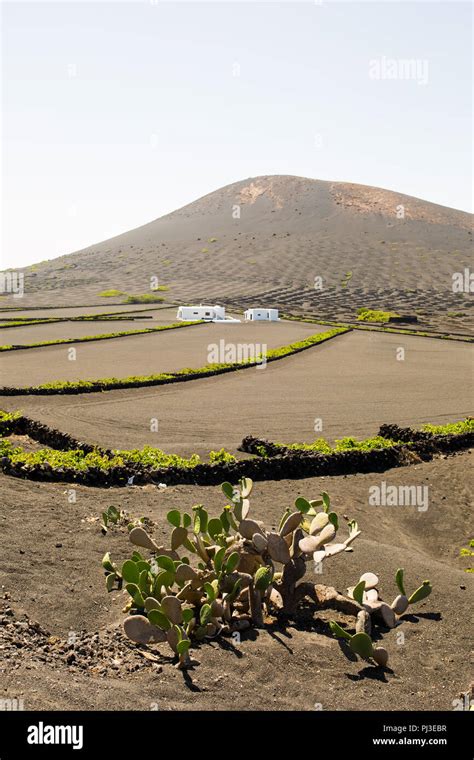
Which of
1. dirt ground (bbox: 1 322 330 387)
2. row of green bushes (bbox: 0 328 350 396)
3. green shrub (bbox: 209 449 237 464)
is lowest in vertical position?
green shrub (bbox: 209 449 237 464)

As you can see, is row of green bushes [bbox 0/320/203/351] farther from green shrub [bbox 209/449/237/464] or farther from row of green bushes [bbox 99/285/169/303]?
row of green bushes [bbox 99/285/169/303]

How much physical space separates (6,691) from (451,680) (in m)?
5.14

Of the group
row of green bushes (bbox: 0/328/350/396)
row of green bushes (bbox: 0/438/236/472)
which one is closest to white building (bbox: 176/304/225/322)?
row of green bushes (bbox: 0/328/350/396)

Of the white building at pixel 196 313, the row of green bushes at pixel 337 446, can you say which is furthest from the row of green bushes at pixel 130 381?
the white building at pixel 196 313

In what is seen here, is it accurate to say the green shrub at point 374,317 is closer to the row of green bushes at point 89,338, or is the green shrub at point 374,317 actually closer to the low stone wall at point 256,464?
the row of green bushes at point 89,338

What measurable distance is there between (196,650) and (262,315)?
7447 cm

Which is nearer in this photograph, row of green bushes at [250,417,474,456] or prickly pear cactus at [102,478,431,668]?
prickly pear cactus at [102,478,431,668]

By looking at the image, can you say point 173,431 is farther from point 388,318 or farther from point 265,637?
point 388,318

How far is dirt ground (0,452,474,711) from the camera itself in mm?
7332

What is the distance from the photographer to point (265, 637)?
29.1 ft

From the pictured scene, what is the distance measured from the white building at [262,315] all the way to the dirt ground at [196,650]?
67479 millimetres

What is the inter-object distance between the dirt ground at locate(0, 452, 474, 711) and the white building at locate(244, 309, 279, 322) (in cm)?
6748

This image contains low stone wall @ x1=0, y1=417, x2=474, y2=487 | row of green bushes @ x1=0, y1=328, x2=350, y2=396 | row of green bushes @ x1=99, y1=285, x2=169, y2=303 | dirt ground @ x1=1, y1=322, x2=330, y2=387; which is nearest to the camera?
low stone wall @ x1=0, y1=417, x2=474, y2=487
